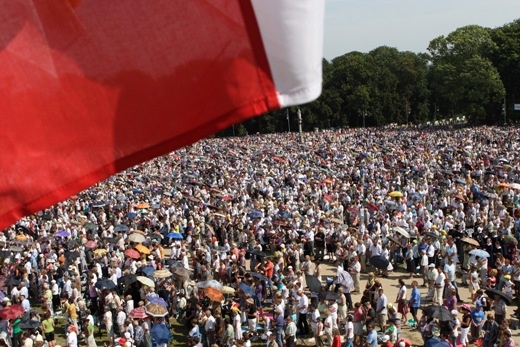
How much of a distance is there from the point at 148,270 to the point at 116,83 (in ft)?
47.7

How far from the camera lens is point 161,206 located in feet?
97.3

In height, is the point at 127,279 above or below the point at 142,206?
below

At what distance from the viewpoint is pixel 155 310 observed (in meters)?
14.9

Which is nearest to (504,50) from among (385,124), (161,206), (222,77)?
(385,124)

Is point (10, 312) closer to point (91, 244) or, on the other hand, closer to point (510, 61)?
point (91, 244)

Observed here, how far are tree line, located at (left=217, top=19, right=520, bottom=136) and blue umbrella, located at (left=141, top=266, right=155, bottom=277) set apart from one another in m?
61.5

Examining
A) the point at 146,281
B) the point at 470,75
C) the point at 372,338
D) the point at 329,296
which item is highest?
the point at 470,75

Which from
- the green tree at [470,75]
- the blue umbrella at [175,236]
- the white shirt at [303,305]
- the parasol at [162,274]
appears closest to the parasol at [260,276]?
the white shirt at [303,305]

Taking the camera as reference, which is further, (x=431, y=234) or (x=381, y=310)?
(x=431, y=234)

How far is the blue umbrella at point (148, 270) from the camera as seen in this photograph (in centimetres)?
1794

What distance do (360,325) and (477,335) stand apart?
2.50m

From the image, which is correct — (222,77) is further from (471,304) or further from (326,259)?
(326,259)

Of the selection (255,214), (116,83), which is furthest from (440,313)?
(255,214)

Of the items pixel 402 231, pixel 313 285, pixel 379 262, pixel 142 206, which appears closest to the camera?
pixel 313 285
